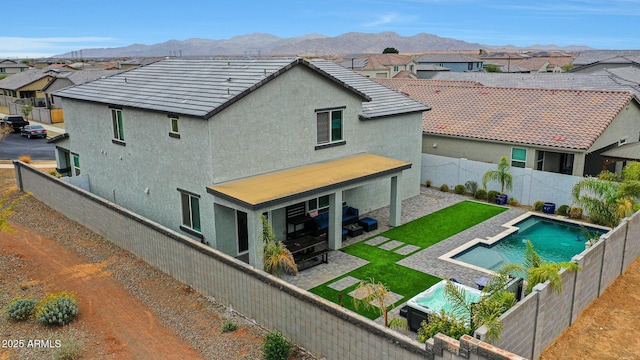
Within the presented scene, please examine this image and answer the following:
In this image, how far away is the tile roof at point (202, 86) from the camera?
18422 mm

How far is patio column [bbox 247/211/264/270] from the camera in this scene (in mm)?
16594

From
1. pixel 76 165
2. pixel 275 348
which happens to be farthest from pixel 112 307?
pixel 76 165

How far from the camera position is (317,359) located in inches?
477

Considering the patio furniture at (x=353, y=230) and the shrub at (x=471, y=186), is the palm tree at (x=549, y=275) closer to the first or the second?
the patio furniture at (x=353, y=230)

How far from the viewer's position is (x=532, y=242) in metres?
21.7

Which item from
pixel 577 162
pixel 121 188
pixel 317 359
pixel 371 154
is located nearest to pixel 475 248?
pixel 371 154

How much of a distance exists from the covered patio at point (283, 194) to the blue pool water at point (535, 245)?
13.8ft

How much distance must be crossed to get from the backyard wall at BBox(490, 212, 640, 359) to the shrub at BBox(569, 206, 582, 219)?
5.81 meters

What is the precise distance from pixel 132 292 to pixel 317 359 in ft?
22.9

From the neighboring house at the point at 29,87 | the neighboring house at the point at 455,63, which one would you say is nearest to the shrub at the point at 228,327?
the neighboring house at the point at 29,87

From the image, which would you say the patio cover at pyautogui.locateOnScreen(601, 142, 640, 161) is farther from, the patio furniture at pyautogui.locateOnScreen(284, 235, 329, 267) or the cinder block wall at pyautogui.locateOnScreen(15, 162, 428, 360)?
the cinder block wall at pyautogui.locateOnScreen(15, 162, 428, 360)

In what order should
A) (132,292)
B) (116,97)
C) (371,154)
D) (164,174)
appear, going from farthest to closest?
1. (371,154)
2. (116,97)
3. (164,174)
4. (132,292)

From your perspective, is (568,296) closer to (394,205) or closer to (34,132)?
(394,205)

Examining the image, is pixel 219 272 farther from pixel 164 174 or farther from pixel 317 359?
pixel 164 174
